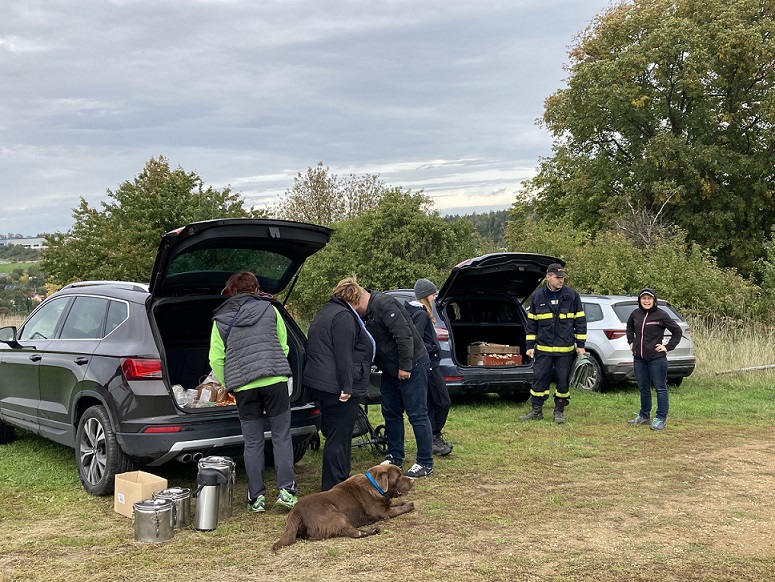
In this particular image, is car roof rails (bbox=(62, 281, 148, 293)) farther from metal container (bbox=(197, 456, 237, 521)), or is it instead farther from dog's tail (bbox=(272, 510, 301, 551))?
dog's tail (bbox=(272, 510, 301, 551))

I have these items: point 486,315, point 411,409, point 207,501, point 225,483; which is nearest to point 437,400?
point 411,409

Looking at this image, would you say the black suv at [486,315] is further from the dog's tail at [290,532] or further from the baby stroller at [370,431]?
the dog's tail at [290,532]

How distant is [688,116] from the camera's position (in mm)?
28719

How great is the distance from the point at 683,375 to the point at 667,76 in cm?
1996

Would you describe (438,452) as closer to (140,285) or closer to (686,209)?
(140,285)

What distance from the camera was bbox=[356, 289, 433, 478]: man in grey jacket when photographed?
6.13 metres

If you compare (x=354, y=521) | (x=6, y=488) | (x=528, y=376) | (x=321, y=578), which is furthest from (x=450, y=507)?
(x=528, y=376)

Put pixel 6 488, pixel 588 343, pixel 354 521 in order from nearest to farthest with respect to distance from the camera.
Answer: pixel 354 521, pixel 6 488, pixel 588 343

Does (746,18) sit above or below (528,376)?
above

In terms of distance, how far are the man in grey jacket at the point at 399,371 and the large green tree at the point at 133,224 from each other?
51.2 ft

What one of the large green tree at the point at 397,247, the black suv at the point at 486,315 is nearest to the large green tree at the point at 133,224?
the large green tree at the point at 397,247

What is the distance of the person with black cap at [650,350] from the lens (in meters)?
8.48

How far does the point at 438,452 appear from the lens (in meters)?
7.08

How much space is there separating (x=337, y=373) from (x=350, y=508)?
107cm
